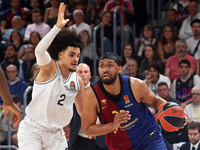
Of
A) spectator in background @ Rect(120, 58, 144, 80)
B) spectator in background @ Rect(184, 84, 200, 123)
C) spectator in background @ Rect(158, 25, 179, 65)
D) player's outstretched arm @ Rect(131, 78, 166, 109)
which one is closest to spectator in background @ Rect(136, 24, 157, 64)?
spectator in background @ Rect(158, 25, 179, 65)

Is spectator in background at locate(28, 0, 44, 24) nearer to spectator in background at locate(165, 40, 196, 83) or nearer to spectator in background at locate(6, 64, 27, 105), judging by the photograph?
spectator in background at locate(6, 64, 27, 105)

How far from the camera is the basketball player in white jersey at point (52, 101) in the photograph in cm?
471

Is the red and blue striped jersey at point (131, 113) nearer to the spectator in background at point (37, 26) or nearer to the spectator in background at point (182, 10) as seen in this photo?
the spectator in background at point (182, 10)

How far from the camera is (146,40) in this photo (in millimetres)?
9344

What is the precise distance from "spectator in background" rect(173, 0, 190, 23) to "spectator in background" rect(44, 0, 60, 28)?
305 cm

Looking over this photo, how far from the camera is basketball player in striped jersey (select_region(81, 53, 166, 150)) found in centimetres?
500

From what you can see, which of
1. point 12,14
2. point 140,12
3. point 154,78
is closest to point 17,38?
point 12,14

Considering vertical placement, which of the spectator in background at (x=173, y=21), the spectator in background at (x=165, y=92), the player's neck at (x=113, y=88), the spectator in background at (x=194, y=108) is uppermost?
the spectator in background at (x=173, y=21)

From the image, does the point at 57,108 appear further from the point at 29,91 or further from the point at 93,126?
the point at 29,91

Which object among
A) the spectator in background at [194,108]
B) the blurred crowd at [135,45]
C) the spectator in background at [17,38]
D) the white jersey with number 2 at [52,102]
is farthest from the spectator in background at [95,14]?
the white jersey with number 2 at [52,102]

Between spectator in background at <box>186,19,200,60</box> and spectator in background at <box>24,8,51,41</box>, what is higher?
spectator in background at <box>24,8,51,41</box>

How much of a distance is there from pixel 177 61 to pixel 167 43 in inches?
23.1

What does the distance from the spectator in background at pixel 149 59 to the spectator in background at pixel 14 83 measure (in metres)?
2.54

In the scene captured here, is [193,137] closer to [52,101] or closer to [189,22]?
[189,22]
